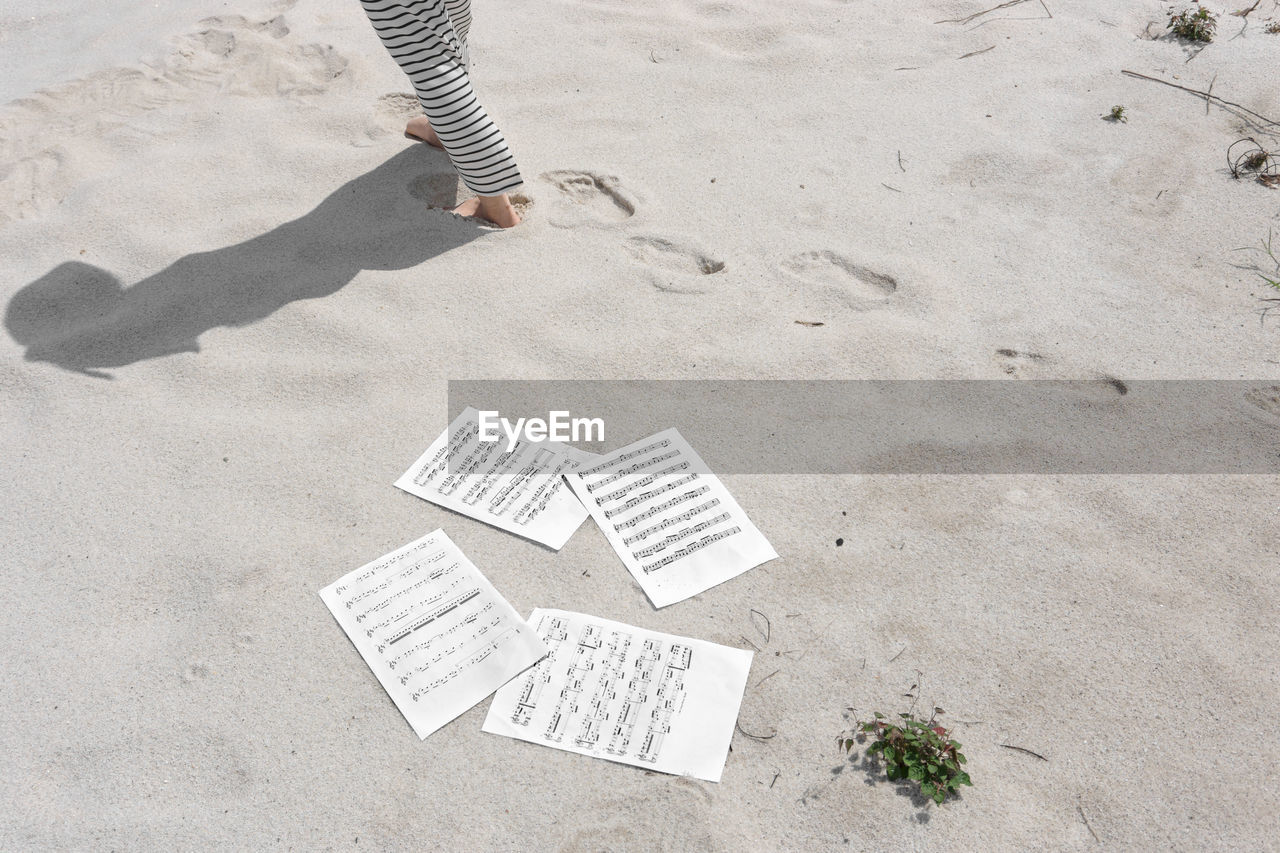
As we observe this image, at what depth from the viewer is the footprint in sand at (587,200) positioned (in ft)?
8.31

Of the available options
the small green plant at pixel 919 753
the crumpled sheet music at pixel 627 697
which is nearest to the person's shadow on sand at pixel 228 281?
the crumpled sheet music at pixel 627 697

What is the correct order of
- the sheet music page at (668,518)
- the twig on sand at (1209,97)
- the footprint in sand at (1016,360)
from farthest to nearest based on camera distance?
the twig on sand at (1209,97) < the footprint in sand at (1016,360) < the sheet music page at (668,518)

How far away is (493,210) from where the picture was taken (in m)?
2.48

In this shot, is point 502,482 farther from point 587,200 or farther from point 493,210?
point 587,200

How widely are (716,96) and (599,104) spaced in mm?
420

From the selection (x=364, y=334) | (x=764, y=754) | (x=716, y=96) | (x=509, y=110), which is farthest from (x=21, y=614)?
(x=716, y=96)

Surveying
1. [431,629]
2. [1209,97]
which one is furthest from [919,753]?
[1209,97]

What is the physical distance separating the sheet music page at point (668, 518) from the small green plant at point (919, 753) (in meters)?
0.42

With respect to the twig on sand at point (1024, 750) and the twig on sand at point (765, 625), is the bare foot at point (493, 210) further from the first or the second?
the twig on sand at point (1024, 750)

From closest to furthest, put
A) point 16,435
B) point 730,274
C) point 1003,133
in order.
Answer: point 16,435
point 730,274
point 1003,133

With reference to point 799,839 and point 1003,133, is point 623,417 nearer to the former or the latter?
point 799,839

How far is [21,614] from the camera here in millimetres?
1714

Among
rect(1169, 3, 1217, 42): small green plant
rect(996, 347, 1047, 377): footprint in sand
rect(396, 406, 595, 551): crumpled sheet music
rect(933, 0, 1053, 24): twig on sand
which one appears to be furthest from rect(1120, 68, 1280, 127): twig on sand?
rect(396, 406, 595, 551): crumpled sheet music

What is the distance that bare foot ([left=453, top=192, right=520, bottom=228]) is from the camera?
8.04 feet
